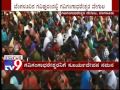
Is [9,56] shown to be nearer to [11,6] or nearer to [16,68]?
[16,68]

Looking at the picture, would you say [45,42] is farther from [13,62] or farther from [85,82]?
Answer: [85,82]

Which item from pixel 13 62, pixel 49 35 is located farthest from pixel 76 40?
pixel 13 62

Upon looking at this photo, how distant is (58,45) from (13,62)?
0.70 meters

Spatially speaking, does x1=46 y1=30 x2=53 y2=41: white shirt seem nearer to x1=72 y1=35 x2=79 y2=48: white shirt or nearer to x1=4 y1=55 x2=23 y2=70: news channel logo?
x1=72 y1=35 x2=79 y2=48: white shirt

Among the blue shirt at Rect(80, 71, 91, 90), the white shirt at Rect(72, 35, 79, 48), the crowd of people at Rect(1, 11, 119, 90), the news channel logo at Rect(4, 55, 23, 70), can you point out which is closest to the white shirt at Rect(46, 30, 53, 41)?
the crowd of people at Rect(1, 11, 119, 90)

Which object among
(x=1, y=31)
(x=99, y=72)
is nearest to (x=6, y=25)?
(x=1, y=31)

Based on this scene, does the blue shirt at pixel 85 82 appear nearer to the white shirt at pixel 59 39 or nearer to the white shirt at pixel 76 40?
the white shirt at pixel 76 40

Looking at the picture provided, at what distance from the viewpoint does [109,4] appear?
22.8 feet

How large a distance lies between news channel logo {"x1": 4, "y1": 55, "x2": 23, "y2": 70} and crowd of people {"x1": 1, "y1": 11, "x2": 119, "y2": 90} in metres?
0.06

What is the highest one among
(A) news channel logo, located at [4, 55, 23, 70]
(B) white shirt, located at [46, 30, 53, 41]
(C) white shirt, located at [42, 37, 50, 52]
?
(B) white shirt, located at [46, 30, 53, 41]

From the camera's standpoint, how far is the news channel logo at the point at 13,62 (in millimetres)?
6859

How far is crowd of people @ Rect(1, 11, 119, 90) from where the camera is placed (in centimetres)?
686

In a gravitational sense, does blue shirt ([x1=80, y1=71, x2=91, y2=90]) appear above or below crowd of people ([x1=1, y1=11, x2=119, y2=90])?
below

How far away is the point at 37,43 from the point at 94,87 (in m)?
1.05
